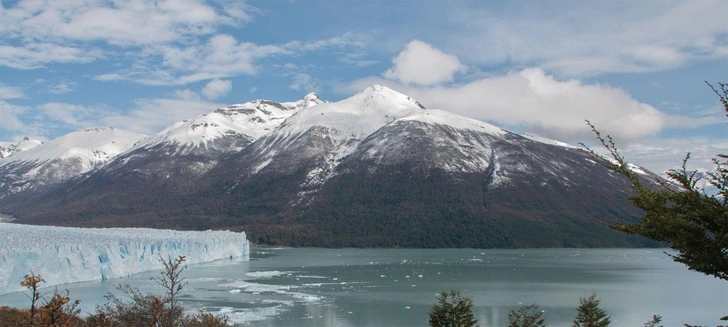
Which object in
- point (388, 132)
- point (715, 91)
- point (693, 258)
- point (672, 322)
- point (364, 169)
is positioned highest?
point (388, 132)

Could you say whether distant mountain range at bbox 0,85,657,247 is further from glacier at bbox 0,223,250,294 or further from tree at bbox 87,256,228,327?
tree at bbox 87,256,228,327

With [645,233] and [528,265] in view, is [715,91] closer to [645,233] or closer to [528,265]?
[645,233]

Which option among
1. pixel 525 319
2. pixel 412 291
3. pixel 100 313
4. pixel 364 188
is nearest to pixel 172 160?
pixel 364 188

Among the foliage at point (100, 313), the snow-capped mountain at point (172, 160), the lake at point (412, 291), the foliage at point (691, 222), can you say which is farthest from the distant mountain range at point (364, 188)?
the foliage at point (691, 222)

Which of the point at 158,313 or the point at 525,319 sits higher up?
the point at 158,313

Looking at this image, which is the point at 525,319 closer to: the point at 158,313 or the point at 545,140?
the point at 158,313

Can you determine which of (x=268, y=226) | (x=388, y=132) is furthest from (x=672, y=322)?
(x=388, y=132)
